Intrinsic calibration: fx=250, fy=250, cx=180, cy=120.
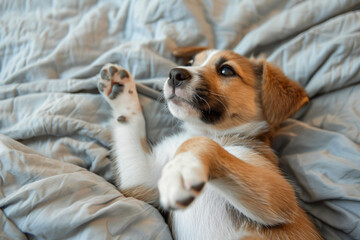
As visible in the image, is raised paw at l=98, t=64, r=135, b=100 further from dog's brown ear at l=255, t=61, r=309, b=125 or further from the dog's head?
dog's brown ear at l=255, t=61, r=309, b=125

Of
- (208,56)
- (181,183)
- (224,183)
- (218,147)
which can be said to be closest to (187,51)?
(208,56)

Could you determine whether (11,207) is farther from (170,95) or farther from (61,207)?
(170,95)

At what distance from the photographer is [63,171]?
4.81 feet

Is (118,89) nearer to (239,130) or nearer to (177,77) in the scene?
(177,77)

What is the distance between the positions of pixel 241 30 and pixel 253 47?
22 centimetres

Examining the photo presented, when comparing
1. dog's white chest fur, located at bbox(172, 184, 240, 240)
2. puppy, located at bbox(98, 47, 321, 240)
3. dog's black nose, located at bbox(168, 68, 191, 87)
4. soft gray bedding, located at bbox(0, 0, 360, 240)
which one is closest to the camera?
puppy, located at bbox(98, 47, 321, 240)

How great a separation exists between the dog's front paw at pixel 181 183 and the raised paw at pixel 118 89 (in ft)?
3.44

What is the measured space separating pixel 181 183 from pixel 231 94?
0.99 meters

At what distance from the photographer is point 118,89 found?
195cm

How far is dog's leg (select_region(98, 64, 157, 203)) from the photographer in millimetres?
1782

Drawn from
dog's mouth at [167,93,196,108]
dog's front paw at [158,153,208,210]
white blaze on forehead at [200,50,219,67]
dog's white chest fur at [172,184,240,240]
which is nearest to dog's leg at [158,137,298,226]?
dog's front paw at [158,153,208,210]

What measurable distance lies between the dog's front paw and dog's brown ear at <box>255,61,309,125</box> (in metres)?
0.93

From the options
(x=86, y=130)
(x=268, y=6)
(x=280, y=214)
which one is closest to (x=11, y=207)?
(x=86, y=130)

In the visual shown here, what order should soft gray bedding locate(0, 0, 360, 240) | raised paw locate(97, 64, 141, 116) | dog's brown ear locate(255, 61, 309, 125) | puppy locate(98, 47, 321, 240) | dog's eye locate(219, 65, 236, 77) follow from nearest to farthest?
puppy locate(98, 47, 321, 240) < soft gray bedding locate(0, 0, 360, 240) < dog's brown ear locate(255, 61, 309, 125) < dog's eye locate(219, 65, 236, 77) < raised paw locate(97, 64, 141, 116)
